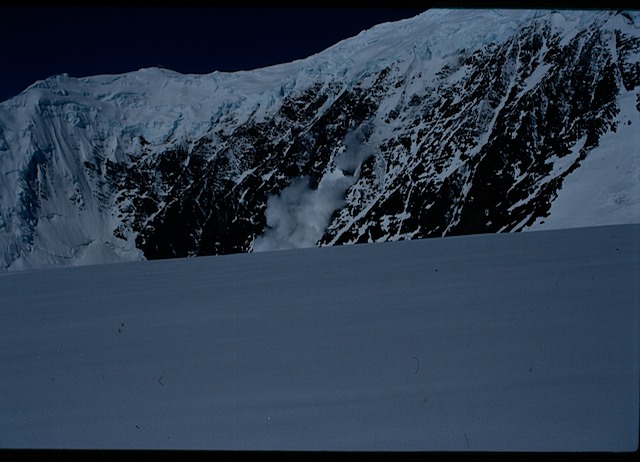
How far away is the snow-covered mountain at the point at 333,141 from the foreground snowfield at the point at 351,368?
41151 mm

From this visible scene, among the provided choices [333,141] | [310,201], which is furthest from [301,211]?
[333,141]

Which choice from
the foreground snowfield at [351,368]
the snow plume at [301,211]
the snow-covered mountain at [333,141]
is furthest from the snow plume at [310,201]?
the foreground snowfield at [351,368]

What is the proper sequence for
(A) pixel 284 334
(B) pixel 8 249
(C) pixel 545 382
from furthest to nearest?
1. (B) pixel 8 249
2. (A) pixel 284 334
3. (C) pixel 545 382

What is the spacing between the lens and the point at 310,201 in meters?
74.7

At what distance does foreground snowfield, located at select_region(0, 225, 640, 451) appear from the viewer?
2193mm

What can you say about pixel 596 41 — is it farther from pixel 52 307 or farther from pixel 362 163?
pixel 52 307

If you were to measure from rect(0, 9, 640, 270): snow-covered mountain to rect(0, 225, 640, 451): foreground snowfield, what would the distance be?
41.2 m

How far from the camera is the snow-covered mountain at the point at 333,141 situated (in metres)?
54.3

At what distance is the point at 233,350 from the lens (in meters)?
3.49

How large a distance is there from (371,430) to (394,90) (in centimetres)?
7532

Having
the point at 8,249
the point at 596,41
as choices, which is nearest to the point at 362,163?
the point at 596,41

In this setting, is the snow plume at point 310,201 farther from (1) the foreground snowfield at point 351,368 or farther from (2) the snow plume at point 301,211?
(1) the foreground snowfield at point 351,368

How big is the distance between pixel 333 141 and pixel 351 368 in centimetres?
7544

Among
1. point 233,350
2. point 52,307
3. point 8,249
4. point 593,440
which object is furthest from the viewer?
point 8,249
